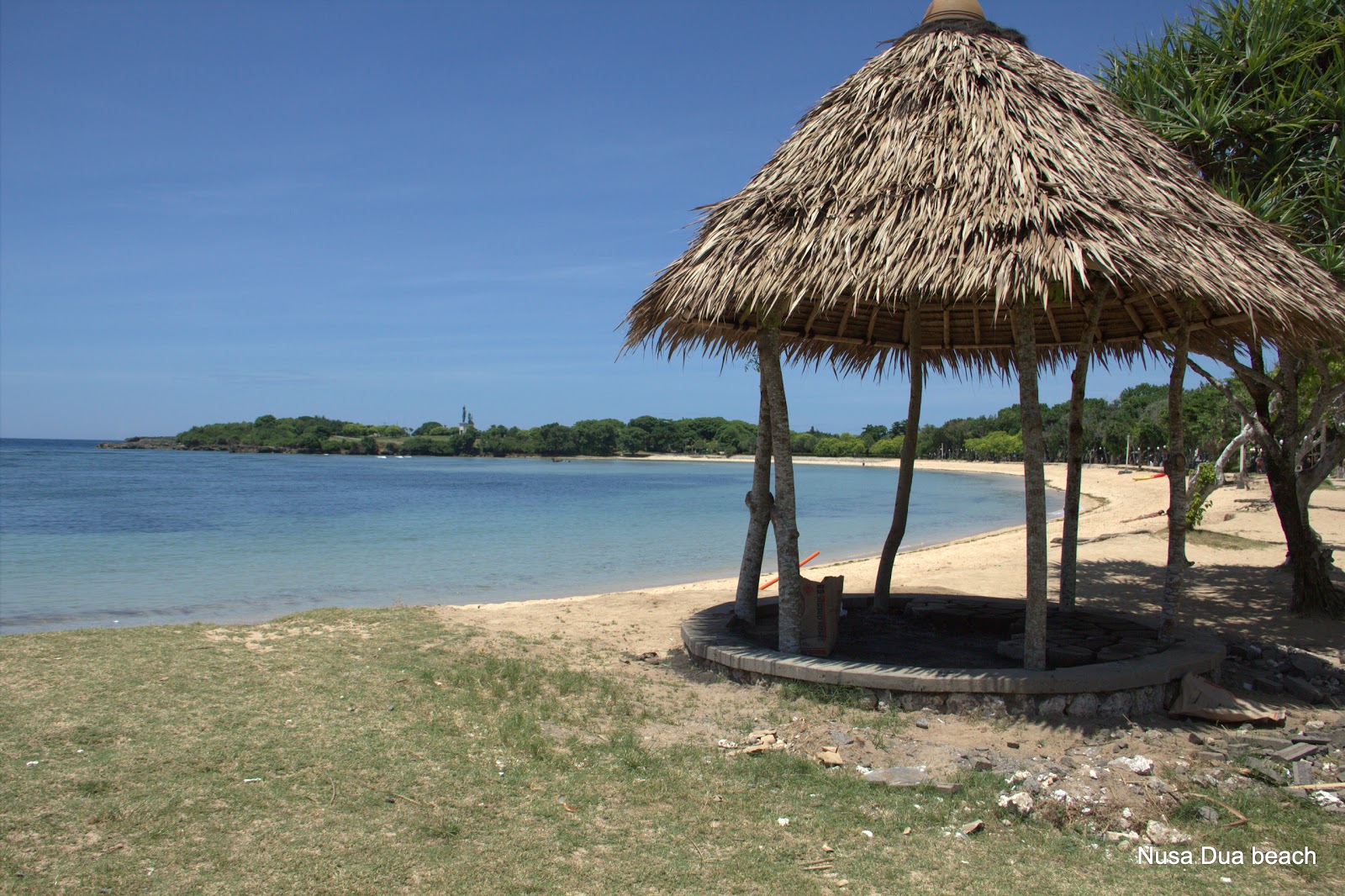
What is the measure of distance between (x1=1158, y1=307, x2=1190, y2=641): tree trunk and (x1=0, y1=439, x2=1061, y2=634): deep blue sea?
929 centimetres

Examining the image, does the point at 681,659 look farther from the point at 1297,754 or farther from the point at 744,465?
the point at 744,465

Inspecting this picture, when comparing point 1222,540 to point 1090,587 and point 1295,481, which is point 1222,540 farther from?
point 1295,481

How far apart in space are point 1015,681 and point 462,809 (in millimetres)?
3141

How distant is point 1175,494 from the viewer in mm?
6129

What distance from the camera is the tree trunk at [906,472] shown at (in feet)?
24.3

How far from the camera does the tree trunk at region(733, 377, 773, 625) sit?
6.68 m

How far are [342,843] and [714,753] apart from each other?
6.39 feet

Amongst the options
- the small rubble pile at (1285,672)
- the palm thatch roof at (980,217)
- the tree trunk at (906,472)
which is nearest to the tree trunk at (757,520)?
the palm thatch roof at (980,217)

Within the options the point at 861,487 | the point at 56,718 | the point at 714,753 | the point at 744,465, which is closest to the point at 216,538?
the point at 56,718

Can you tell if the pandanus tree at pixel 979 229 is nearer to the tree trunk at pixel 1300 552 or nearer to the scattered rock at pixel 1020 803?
the scattered rock at pixel 1020 803

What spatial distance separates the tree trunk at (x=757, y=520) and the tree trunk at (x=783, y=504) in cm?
27

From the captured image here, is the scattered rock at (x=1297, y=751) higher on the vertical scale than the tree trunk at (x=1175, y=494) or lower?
lower

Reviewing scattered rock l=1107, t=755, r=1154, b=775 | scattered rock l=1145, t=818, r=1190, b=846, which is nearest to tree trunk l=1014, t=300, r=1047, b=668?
scattered rock l=1107, t=755, r=1154, b=775

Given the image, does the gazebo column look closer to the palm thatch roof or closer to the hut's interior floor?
the hut's interior floor
